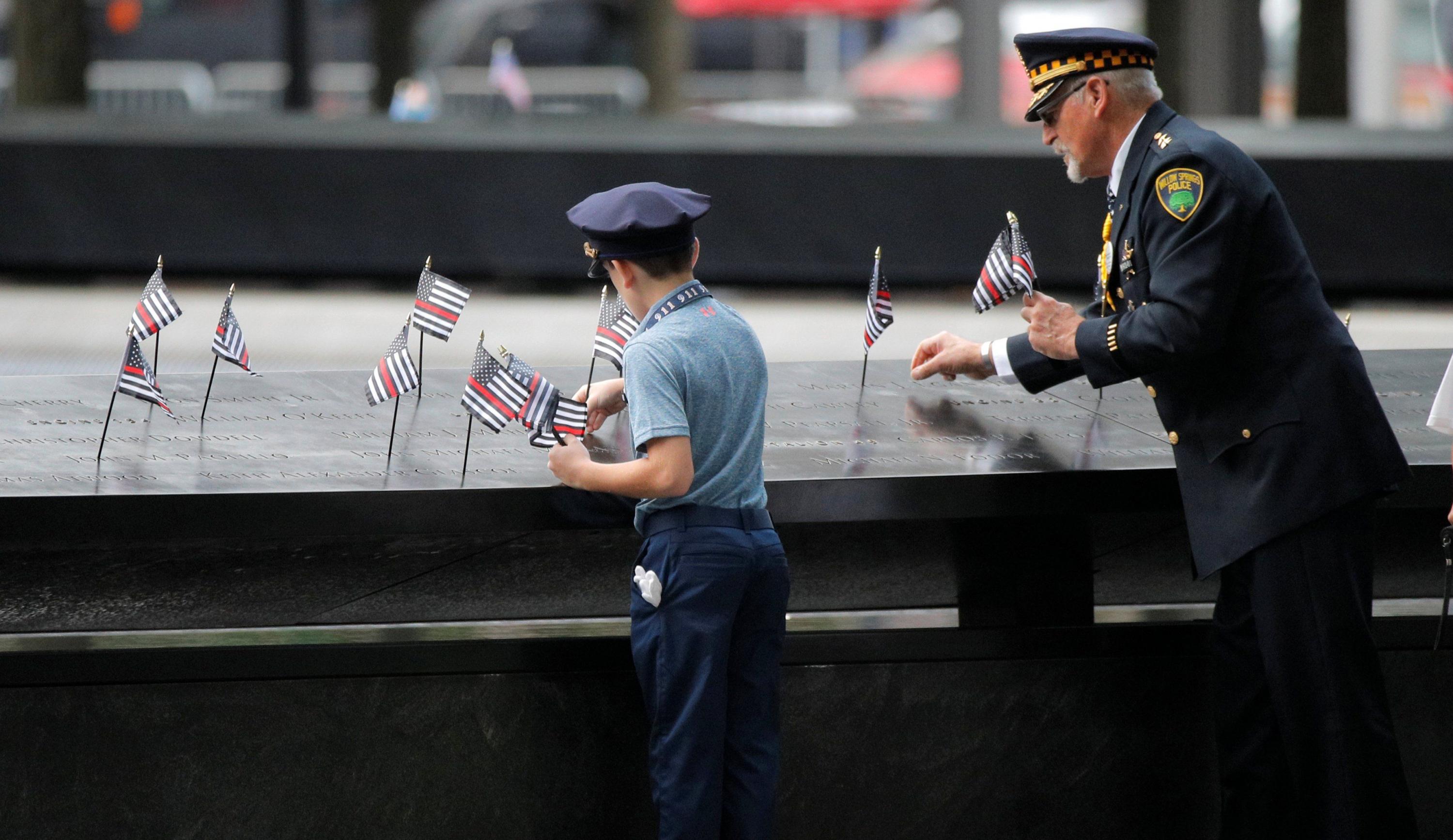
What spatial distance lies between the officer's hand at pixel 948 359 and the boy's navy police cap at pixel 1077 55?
0.72 meters

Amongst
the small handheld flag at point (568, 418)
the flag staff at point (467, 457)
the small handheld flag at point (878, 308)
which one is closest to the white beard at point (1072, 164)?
the small handheld flag at point (878, 308)

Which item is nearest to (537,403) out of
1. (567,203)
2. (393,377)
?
(393,377)

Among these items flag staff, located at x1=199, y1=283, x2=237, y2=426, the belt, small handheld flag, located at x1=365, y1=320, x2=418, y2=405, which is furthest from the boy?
flag staff, located at x1=199, y1=283, x2=237, y2=426

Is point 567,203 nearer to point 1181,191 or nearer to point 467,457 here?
point 467,457

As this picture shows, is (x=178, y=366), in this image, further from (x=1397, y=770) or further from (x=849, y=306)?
(x=1397, y=770)

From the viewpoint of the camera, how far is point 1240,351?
2643 mm

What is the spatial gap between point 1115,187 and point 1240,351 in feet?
1.28

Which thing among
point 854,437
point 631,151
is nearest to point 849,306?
point 631,151

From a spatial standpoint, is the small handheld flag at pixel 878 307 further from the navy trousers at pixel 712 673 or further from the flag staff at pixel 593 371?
the navy trousers at pixel 712 673

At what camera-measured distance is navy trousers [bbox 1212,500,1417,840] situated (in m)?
2.59

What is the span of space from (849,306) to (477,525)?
7.02 metres

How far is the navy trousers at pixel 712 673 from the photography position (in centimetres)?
249

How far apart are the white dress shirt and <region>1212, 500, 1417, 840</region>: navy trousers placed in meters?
0.30

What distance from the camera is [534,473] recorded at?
283 centimetres
